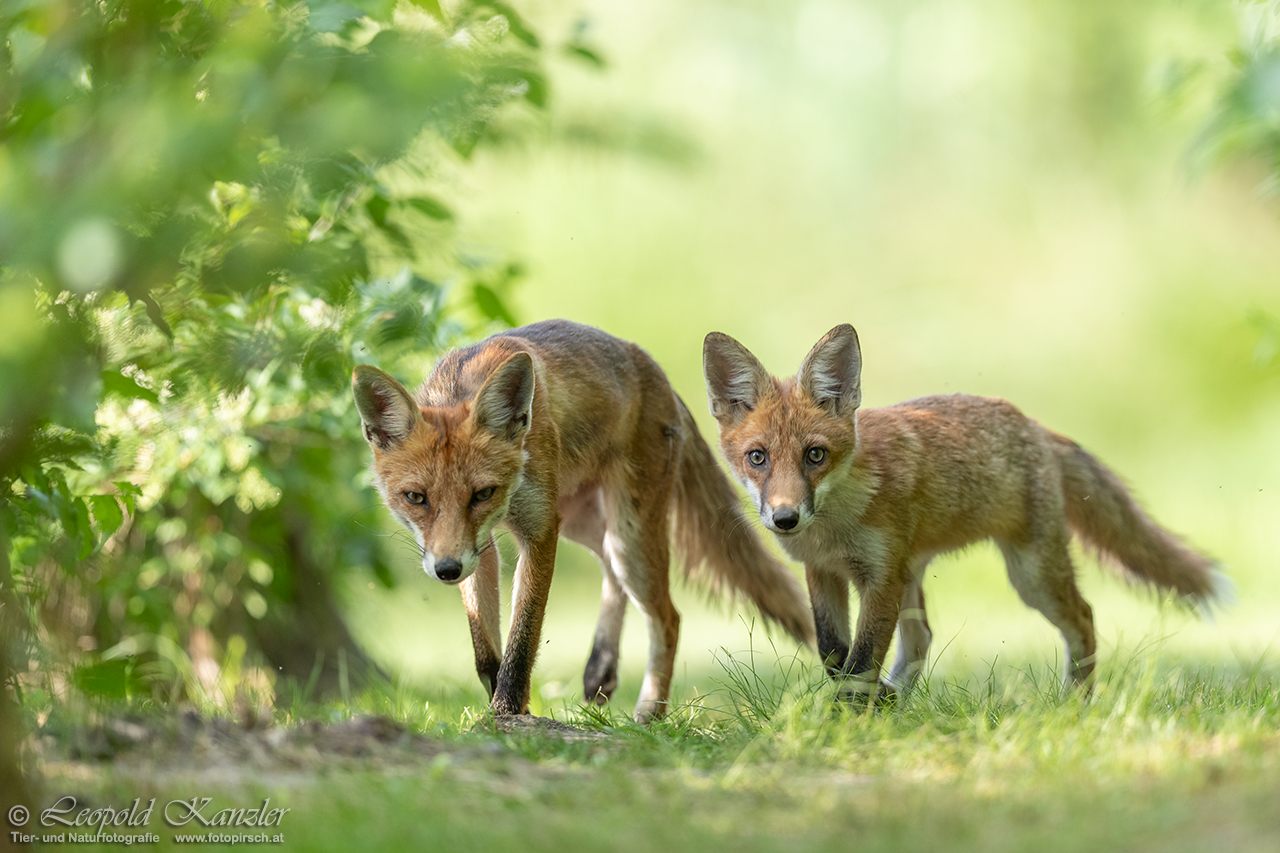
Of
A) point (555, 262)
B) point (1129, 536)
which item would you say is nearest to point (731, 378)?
point (1129, 536)

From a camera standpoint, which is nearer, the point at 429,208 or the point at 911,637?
the point at 429,208

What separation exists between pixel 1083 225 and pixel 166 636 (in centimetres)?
1470

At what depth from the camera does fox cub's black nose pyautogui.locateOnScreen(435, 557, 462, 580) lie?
12.9 feet

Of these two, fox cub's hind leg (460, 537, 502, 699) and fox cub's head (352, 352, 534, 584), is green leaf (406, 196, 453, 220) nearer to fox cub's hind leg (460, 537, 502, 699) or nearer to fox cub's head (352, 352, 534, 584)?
fox cub's head (352, 352, 534, 584)

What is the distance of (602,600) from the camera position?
5.59m

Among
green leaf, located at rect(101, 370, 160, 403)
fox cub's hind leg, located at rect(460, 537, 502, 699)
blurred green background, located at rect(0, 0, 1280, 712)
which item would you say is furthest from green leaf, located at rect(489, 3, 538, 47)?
fox cub's hind leg, located at rect(460, 537, 502, 699)

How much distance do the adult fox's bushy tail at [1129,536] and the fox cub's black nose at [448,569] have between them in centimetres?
327

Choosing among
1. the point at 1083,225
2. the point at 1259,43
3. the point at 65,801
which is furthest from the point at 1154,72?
the point at 1083,225

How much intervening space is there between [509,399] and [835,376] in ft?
4.72

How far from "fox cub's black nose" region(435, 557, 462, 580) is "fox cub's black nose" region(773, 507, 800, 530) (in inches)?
48.0

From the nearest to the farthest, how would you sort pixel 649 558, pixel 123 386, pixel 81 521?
pixel 123 386 → pixel 81 521 → pixel 649 558

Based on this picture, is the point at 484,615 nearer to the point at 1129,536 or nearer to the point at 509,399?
the point at 509,399

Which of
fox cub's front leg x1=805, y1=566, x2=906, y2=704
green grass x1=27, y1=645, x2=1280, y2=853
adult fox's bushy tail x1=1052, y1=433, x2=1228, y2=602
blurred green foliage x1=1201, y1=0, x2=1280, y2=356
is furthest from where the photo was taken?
adult fox's bushy tail x1=1052, y1=433, x2=1228, y2=602

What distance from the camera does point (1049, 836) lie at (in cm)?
257
